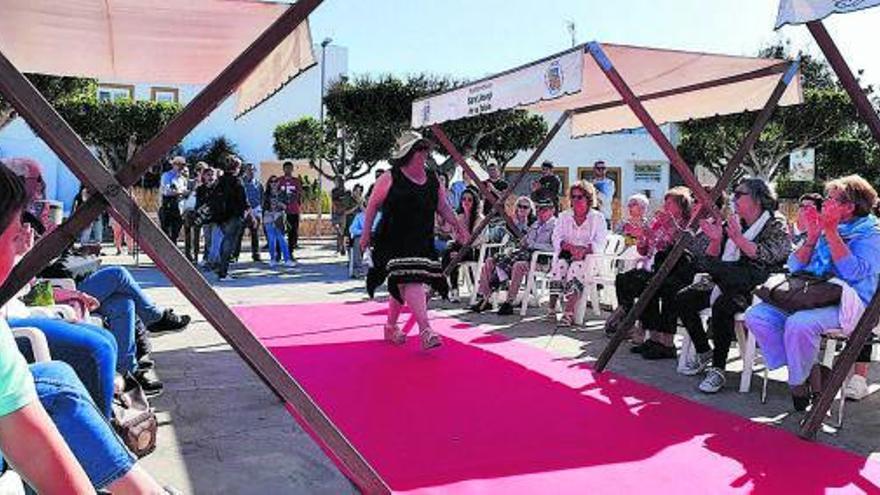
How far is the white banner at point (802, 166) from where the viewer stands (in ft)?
114

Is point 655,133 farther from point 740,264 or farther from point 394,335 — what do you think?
point 394,335

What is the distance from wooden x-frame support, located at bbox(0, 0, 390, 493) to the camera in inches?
99.2

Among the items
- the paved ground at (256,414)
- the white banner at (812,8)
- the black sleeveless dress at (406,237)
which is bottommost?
the paved ground at (256,414)

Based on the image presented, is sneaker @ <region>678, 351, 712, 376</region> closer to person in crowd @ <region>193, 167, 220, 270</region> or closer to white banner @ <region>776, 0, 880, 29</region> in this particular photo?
white banner @ <region>776, 0, 880, 29</region>

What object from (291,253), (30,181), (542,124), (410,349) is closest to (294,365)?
(410,349)

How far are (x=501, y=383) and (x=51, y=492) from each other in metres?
4.08

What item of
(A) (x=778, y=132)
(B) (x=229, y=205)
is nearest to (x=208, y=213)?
(B) (x=229, y=205)

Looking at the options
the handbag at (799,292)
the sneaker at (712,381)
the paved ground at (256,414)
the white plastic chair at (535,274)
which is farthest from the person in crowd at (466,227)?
the handbag at (799,292)

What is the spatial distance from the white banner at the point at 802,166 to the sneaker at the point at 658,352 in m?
31.3

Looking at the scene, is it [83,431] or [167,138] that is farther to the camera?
[167,138]

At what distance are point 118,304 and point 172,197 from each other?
998cm

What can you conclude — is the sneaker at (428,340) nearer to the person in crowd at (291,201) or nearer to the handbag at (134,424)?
the handbag at (134,424)

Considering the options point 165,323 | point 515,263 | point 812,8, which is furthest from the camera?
point 515,263

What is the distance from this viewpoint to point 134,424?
373 centimetres
